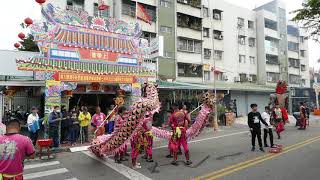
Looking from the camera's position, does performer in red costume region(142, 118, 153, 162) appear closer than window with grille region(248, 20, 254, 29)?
Yes

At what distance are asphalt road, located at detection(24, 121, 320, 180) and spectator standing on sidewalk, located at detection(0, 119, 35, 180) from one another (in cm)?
337

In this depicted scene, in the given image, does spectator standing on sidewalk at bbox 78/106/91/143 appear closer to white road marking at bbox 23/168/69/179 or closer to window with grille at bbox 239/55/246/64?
white road marking at bbox 23/168/69/179

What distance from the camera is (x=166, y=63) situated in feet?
100

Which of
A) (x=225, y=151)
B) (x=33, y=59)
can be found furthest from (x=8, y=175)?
(x=33, y=59)

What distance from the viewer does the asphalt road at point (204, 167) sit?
27.3 feet

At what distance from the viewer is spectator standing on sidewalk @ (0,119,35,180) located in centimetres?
502

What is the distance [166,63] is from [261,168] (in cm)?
2209

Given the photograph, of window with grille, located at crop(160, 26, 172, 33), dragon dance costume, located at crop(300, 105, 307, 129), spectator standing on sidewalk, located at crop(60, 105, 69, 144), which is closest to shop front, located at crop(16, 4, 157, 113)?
spectator standing on sidewalk, located at crop(60, 105, 69, 144)

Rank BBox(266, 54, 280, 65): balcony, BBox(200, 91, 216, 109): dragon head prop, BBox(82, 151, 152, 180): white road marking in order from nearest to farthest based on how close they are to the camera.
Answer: BBox(82, 151, 152, 180): white road marking, BBox(200, 91, 216, 109): dragon head prop, BBox(266, 54, 280, 65): balcony

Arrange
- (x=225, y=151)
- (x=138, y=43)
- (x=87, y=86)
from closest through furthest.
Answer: (x=225, y=151) < (x=87, y=86) < (x=138, y=43)

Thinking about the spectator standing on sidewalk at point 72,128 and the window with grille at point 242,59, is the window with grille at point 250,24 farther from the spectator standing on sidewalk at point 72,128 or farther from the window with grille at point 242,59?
the spectator standing on sidewalk at point 72,128

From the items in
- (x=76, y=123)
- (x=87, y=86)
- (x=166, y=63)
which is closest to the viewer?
(x=76, y=123)

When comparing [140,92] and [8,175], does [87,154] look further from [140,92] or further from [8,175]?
[140,92]

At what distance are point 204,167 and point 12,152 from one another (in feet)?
18.8
